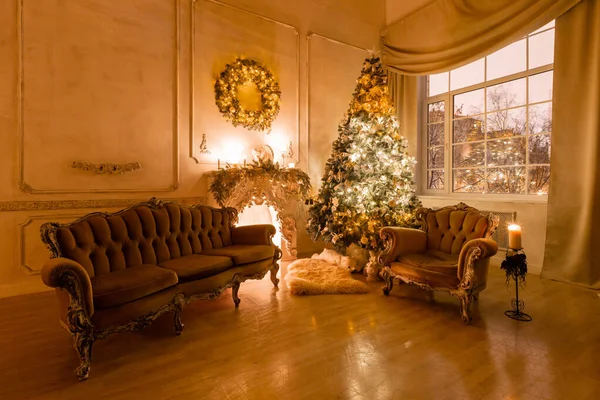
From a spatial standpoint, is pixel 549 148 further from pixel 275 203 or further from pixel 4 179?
pixel 4 179

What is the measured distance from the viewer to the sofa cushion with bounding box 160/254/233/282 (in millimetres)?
2930

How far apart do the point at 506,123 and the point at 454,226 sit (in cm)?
244

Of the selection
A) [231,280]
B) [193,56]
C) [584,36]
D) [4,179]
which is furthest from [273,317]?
[584,36]

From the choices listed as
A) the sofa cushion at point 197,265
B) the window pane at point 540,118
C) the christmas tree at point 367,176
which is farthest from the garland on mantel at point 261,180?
the window pane at point 540,118

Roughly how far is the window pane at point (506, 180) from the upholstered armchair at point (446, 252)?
1.80m

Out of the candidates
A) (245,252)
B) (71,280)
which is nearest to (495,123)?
(245,252)

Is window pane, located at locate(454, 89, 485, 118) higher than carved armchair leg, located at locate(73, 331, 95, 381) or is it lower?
higher

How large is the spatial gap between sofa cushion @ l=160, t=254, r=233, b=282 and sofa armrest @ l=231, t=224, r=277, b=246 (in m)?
0.57

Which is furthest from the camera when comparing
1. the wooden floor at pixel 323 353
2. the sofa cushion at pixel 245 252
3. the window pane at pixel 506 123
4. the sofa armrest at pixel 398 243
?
the window pane at pixel 506 123

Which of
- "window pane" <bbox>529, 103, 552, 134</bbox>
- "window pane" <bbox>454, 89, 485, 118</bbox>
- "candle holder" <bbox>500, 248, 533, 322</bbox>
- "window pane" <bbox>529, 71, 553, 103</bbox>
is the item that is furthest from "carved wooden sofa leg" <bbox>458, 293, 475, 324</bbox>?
"window pane" <bbox>454, 89, 485, 118</bbox>

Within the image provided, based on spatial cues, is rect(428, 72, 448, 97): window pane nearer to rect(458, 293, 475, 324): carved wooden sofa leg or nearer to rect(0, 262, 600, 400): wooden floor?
rect(0, 262, 600, 400): wooden floor

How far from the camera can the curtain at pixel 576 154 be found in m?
3.90

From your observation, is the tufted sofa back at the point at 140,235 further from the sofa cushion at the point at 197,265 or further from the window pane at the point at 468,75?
the window pane at the point at 468,75

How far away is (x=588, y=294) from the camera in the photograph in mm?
3695
